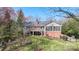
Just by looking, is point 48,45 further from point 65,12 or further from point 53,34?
point 65,12

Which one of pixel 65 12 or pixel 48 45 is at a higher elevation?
pixel 65 12

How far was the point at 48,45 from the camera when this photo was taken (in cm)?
210

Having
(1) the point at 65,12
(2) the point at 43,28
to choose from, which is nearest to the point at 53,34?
(2) the point at 43,28

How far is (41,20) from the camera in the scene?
6.89ft

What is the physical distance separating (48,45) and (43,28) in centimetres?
15

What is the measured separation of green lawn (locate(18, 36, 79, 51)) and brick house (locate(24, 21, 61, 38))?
0.04 metres

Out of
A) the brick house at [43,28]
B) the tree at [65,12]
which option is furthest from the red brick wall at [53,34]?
the tree at [65,12]

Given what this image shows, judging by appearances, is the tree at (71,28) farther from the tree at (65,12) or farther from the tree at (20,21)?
the tree at (20,21)

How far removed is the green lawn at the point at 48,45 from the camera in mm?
2096

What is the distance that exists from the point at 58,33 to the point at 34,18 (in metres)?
0.23

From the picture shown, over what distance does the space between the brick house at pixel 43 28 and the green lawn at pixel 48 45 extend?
0.04 metres
